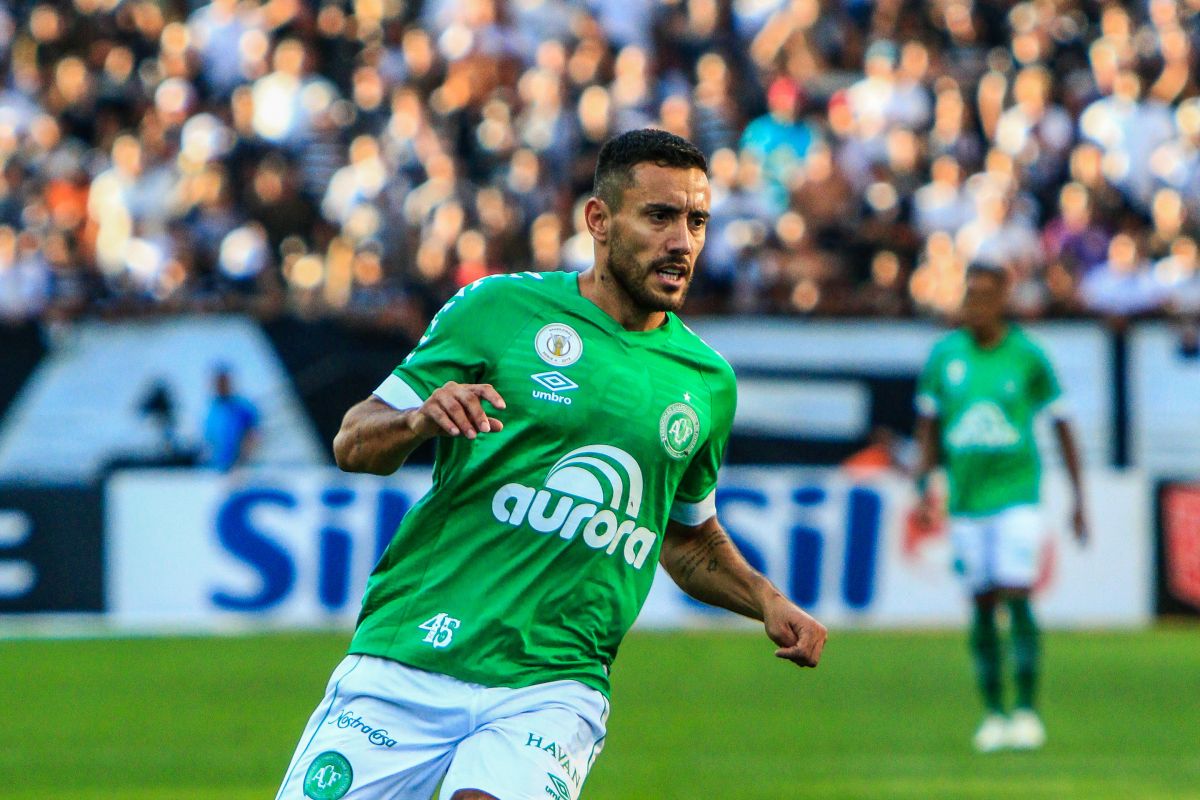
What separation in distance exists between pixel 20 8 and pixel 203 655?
954 cm

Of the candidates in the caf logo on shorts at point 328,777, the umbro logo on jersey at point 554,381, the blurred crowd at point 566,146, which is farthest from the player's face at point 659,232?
the blurred crowd at point 566,146

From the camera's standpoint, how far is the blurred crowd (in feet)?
58.9

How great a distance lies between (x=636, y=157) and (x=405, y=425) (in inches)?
37.9

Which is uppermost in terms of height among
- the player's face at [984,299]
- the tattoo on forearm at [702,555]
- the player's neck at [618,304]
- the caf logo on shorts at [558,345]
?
the player's neck at [618,304]

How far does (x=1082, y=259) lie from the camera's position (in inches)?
725

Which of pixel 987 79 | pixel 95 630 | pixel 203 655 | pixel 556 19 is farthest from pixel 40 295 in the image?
pixel 987 79

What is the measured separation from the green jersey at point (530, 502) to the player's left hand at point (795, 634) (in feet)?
1.20

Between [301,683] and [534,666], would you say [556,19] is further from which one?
[534,666]

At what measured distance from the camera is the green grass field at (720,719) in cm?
923

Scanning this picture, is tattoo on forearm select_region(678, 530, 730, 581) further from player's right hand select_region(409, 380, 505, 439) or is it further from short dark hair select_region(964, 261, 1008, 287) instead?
short dark hair select_region(964, 261, 1008, 287)

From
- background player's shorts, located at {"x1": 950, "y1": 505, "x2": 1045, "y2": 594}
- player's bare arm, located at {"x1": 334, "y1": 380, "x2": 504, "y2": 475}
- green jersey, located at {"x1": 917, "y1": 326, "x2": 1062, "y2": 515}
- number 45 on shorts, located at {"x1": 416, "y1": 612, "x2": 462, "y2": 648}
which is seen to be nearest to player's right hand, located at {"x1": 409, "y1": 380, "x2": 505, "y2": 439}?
player's bare arm, located at {"x1": 334, "y1": 380, "x2": 504, "y2": 475}

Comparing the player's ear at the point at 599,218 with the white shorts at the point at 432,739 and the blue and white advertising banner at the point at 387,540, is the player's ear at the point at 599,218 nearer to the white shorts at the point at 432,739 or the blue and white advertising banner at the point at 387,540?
the white shorts at the point at 432,739

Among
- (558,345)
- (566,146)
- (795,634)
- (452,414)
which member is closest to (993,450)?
(795,634)

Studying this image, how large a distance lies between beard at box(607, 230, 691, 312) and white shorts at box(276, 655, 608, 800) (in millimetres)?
959
